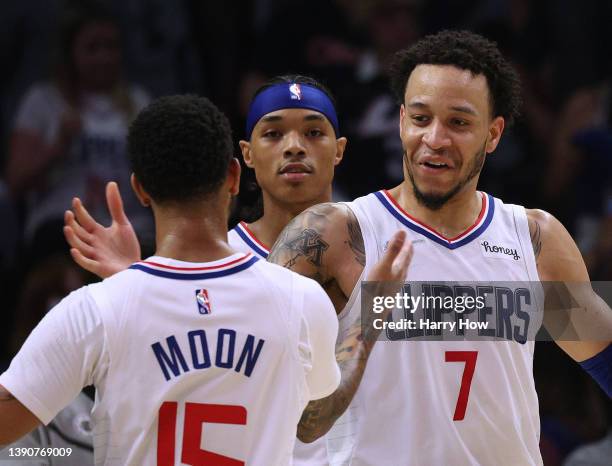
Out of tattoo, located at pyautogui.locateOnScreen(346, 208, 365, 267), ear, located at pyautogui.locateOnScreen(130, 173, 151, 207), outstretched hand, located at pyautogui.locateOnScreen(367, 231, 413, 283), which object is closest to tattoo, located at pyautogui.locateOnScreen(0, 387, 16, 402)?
ear, located at pyautogui.locateOnScreen(130, 173, 151, 207)

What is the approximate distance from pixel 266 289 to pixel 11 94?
19.0 ft

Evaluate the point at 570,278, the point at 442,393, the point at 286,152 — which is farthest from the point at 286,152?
the point at 442,393

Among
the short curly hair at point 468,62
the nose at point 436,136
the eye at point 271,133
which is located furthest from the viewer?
the eye at point 271,133

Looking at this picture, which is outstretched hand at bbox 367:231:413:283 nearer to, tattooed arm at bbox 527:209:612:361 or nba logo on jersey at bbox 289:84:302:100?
tattooed arm at bbox 527:209:612:361

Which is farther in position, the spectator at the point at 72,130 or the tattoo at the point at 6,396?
the spectator at the point at 72,130

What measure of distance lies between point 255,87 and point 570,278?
407 centimetres

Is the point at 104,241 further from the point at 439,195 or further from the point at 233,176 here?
the point at 439,195

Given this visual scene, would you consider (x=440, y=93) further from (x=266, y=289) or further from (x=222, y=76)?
(x=222, y=76)

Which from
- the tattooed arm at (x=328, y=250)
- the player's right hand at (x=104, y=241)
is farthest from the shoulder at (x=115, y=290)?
the tattooed arm at (x=328, y=250)

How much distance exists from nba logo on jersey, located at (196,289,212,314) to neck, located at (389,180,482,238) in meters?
1.56

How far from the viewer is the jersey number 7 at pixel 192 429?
113 inches

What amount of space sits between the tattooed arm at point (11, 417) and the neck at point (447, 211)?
1.97 m

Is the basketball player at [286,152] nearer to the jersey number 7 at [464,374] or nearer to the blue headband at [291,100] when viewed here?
the blue headband at [291,100]

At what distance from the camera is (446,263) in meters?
4.19
